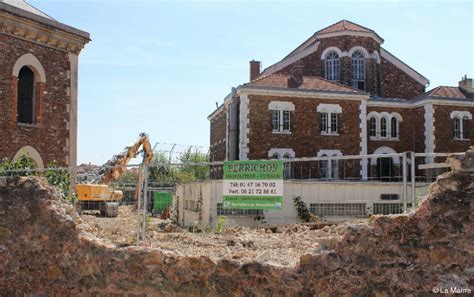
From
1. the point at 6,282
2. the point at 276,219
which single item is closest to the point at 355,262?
the point at 6,282

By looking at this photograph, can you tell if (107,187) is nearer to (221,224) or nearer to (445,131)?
(221,224)

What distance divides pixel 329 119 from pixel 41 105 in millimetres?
19550

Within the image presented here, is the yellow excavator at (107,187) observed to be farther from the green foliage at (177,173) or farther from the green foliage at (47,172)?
the green foliage at (177,173)

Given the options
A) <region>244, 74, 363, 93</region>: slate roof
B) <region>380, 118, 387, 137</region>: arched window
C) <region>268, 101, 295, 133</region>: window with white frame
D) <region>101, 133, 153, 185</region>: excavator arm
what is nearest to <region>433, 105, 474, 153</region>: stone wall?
<region>380, 118, 387, 137</region>: arched window

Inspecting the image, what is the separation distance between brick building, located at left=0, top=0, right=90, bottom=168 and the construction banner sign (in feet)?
36.7

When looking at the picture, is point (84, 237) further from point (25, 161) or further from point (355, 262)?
point (25, 161)

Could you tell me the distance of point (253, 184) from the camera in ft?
28.8

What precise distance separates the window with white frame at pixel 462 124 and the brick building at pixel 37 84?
86.6 ft

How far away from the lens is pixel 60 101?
63.1 ft

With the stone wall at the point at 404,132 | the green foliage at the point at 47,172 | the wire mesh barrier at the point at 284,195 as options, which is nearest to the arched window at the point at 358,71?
the stone wall at the point at 404,132

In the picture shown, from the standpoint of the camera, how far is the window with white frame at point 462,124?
A: 36.4 m

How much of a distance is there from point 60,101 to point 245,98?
14.4 m

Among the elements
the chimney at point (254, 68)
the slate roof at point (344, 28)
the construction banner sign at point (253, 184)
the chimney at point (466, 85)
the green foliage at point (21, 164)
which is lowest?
the construction banner sign at point (253, 184)

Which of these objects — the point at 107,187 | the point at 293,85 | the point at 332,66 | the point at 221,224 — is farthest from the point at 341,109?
the point at 221,224
